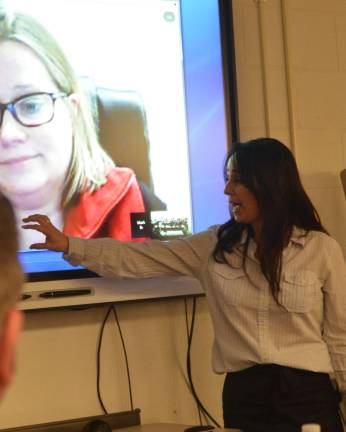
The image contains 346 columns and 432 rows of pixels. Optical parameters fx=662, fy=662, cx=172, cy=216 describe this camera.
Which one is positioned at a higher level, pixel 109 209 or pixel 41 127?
pixel 41 127

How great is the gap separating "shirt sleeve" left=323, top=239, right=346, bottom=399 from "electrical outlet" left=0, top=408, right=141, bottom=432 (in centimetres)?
63

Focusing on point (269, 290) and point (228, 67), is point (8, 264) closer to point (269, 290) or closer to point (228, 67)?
point (269, 290)

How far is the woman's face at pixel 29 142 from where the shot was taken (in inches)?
75.5

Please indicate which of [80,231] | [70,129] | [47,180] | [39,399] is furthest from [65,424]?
[70,129]

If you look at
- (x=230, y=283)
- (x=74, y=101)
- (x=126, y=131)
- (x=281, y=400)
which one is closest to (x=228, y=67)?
(x=126, y=131)

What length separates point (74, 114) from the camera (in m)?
2.02

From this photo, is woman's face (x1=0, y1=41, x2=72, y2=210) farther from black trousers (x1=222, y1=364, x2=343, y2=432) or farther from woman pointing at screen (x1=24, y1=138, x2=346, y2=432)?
black trousers (x1=222, y1=364, x2=343, y2=432)

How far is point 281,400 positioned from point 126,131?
0.93 meters

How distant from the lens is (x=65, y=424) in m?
1.92

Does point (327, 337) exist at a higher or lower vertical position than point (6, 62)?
lower

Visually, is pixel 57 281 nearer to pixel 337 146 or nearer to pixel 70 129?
pixel 70 129

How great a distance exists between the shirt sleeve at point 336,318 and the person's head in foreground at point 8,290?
1.24 metres

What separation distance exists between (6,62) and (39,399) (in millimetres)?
998

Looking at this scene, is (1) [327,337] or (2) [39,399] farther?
(2) [39,399]
